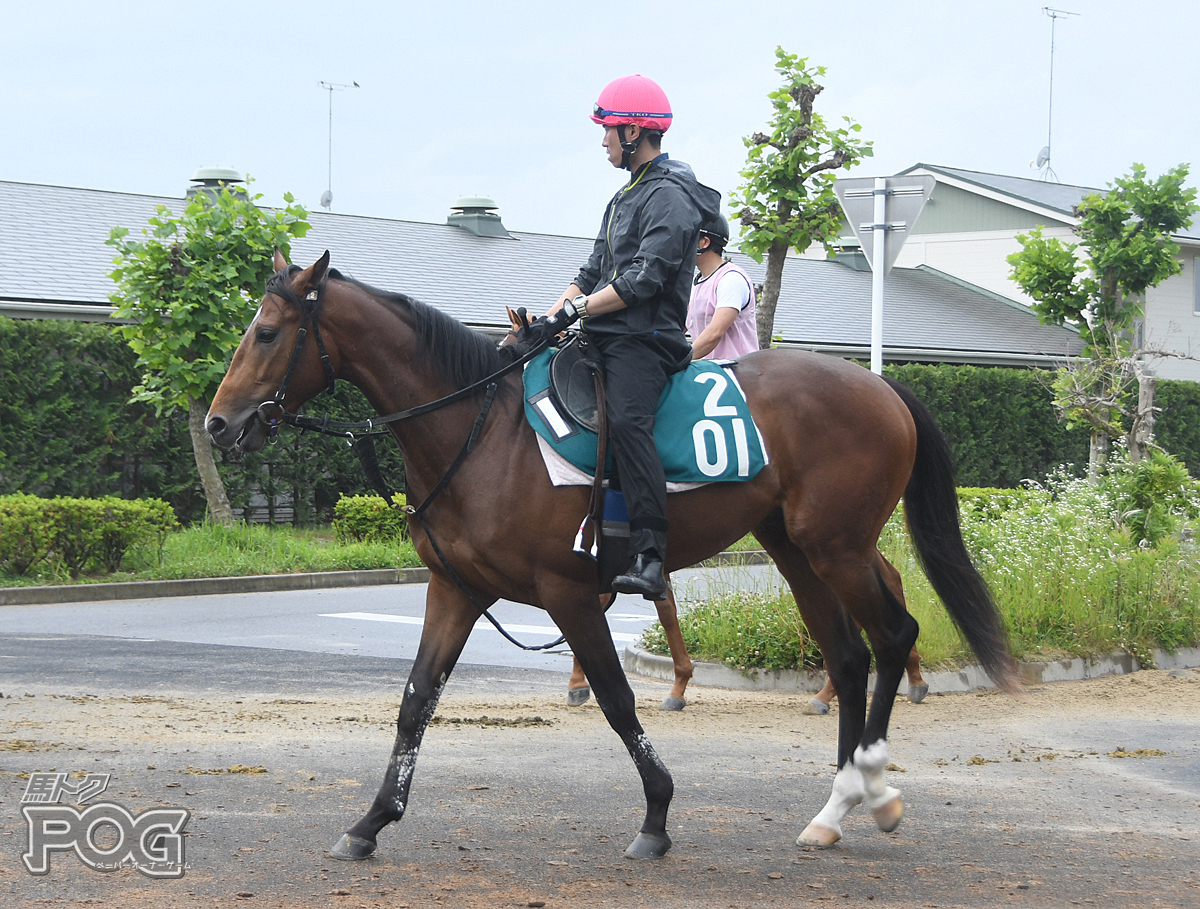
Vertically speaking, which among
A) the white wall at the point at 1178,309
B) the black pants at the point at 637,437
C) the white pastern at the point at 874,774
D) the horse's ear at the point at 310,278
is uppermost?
the white wall at the point at 1178,309

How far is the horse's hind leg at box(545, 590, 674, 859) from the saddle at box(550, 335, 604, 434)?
2.26ft

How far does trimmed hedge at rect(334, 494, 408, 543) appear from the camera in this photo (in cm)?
1823

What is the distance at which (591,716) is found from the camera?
7797 millimetres

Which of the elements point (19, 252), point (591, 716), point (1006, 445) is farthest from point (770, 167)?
point (1006, 445)

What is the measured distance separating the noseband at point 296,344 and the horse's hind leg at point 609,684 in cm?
122

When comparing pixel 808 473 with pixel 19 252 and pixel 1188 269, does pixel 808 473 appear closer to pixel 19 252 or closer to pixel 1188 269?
pixel 19 252

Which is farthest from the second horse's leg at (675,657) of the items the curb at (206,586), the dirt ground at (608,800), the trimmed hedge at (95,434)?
the trimmed hedge at (95,434)

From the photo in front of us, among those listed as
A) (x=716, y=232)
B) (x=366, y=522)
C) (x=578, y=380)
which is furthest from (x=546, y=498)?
(x=366, y=522)

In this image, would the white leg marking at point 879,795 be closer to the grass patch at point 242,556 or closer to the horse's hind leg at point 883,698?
the horse's hind leg at point 883,698

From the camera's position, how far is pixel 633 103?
532 cm

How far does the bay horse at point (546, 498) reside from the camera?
193 inches

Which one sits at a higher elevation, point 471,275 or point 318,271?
point 471,275

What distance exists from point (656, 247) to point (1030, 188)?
37.7 metres

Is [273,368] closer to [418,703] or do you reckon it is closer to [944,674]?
[418,703]
